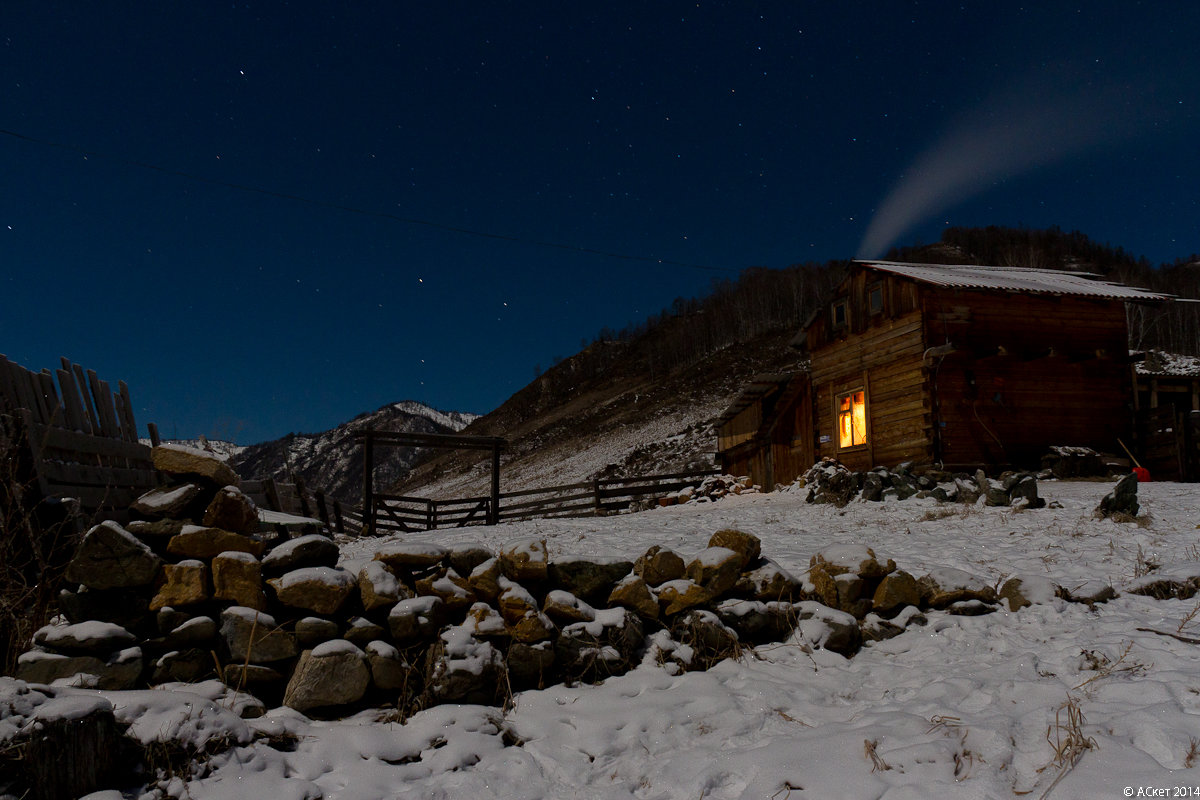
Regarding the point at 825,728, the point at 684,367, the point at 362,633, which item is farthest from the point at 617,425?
the point at 825,728

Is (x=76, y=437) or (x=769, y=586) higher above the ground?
(x=76, y=437)

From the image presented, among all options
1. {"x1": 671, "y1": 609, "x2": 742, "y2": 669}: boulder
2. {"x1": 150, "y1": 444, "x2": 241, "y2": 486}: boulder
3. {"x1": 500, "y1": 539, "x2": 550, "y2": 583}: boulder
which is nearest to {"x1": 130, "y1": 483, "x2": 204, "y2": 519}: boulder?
{"x1": 150, "y1": 444, "x2": 241, "y2": 486}: boulder

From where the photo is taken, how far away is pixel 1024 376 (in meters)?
17.9

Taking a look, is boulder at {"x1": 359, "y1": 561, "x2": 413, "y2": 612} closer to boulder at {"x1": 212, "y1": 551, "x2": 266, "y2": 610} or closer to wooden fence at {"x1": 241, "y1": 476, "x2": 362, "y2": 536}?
boulder at {"x1": 212, "y1": 551, "x2": 266, "y2": 610}

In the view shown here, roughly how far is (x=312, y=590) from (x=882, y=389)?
59.8ft

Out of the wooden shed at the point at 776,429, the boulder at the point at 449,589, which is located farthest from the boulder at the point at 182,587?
the wooden shed at the point at 776,429

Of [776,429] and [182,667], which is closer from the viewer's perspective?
[182,667]

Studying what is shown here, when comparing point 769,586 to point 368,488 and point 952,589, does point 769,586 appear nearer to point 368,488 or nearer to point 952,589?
point 952,589

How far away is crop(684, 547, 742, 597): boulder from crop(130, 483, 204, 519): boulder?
14.3 ft

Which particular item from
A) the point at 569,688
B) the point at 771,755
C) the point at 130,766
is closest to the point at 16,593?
the point at 130,766

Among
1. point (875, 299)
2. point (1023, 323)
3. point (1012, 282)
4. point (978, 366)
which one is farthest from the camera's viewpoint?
point (875, 299)

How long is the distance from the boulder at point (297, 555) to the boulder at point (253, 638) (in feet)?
1.47

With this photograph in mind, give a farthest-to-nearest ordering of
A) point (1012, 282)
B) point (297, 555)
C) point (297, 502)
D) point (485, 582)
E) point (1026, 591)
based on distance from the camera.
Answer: point (1012, 282) < point (297, 502) < point (1026, 591) < point (485, 582) < point (297, 555)

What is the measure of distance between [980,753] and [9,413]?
6732 mm
